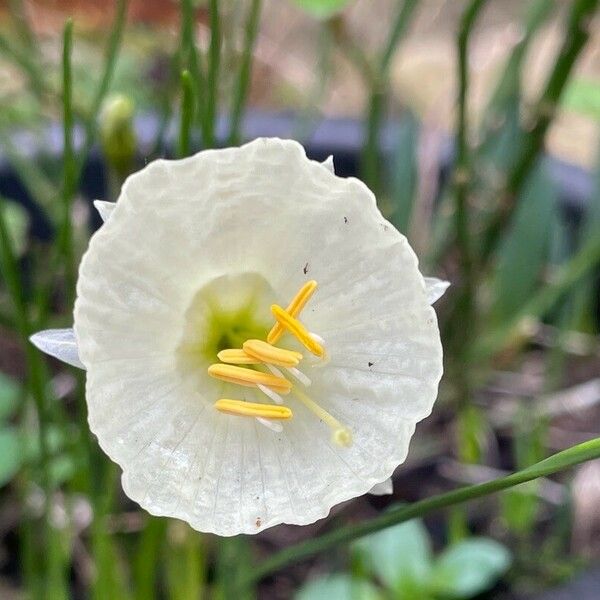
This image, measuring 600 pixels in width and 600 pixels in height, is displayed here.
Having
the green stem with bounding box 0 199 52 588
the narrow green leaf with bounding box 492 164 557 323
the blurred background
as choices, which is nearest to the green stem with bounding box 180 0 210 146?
the blurred background

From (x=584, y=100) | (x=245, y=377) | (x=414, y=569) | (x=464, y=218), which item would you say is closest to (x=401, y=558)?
(x=414, y=569)

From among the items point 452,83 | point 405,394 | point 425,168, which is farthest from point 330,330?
point 452,83

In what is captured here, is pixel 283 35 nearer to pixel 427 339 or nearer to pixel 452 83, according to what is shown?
pixel 452 83

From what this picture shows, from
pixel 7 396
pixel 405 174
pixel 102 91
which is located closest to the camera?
pixel 102 91

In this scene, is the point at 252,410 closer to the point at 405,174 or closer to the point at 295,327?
the point at 295,327

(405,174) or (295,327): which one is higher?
(295,327)

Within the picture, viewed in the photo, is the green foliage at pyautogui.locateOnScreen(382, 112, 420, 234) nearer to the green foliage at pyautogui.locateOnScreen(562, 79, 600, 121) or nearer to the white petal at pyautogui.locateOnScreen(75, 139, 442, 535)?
the green foliage at pyautogui.locateOnScreen(562, 79, 600, 121)

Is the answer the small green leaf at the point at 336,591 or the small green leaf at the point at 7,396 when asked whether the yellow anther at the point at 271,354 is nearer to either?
the small green leaf at the point at 336,591

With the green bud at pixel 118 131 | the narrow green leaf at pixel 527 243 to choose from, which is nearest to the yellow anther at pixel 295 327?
the green bud at pixel 118 131
